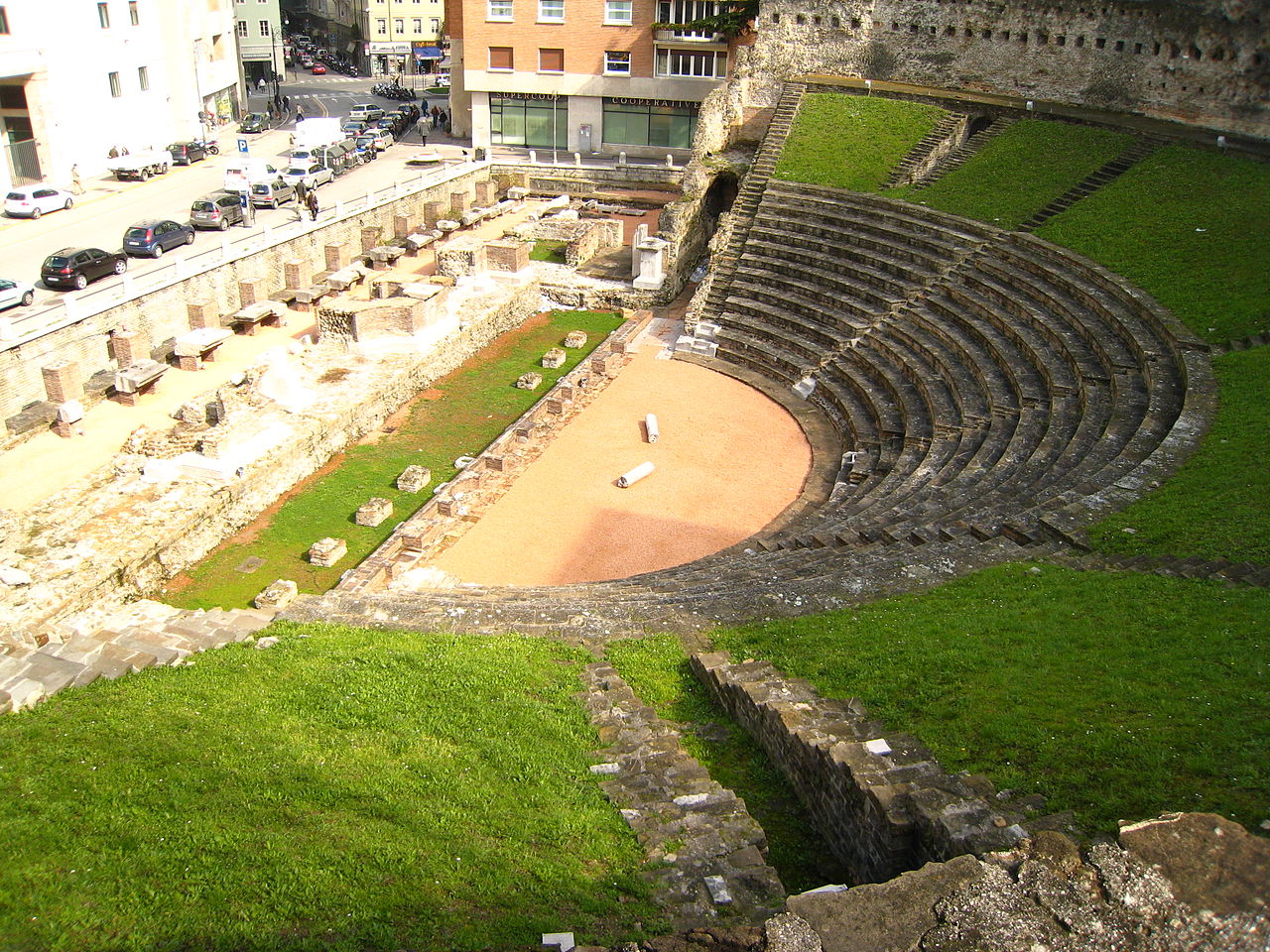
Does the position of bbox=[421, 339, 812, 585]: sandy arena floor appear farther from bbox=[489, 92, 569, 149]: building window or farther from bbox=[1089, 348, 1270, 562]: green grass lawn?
bbox=[489, 92, 569, 149]: building window

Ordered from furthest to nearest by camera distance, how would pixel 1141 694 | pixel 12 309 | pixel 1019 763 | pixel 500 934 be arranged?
pixel 12 309, pixel 1141 694, pixel 1019 763, pixel 500 934

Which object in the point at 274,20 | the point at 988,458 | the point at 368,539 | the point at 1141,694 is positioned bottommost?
the point at 368,539

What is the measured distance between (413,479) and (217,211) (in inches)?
742

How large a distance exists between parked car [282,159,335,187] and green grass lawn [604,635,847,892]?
109 ft

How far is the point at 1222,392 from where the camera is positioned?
18.7 meters

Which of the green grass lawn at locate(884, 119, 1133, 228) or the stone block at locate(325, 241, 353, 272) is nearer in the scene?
the green grass lawn at locate(884, 119, 1133, 228)

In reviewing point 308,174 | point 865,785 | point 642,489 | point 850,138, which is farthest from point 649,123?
point 865,785

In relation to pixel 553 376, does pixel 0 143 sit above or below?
above

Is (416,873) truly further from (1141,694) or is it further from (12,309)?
(12,309)

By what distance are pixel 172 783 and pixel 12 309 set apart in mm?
22820

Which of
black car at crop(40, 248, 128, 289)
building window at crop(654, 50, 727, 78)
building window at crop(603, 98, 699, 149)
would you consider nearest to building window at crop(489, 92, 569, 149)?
building window at crop(603, 98, 699, 149)

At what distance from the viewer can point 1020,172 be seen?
3147 cm

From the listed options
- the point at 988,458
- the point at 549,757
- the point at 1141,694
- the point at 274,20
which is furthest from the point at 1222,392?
the point at 274,20

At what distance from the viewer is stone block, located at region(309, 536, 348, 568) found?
63.2ft
